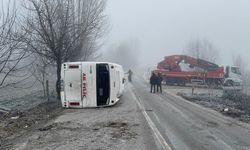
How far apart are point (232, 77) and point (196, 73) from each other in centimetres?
444

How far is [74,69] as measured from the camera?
65.1 ft

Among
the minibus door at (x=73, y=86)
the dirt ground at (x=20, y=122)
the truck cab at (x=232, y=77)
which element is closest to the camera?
the dirt ground at (x=20, y=122)

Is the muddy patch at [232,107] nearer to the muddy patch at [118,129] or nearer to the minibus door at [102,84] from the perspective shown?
the minibus door at [102,84]

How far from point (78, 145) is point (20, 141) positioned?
6.71ft

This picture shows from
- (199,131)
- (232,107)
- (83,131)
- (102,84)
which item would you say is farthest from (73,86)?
(232,107)

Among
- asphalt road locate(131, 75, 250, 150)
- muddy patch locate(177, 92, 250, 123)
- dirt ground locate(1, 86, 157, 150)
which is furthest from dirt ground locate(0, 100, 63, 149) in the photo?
muddy patch locate(177, 92, 250, 123)

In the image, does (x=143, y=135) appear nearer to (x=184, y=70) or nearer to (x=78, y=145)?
(x=78, y=145)

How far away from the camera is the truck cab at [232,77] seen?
4491 cm

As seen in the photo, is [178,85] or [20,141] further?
[178,85]

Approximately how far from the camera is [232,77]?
4541 centimetres

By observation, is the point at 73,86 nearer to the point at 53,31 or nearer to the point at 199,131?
the point at 53,31

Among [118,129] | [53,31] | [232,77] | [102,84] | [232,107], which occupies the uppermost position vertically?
[53,31]

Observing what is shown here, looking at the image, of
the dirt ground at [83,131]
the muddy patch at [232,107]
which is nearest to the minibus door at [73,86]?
the dirt ground at [83,131]

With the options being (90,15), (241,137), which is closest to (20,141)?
(241,137)
